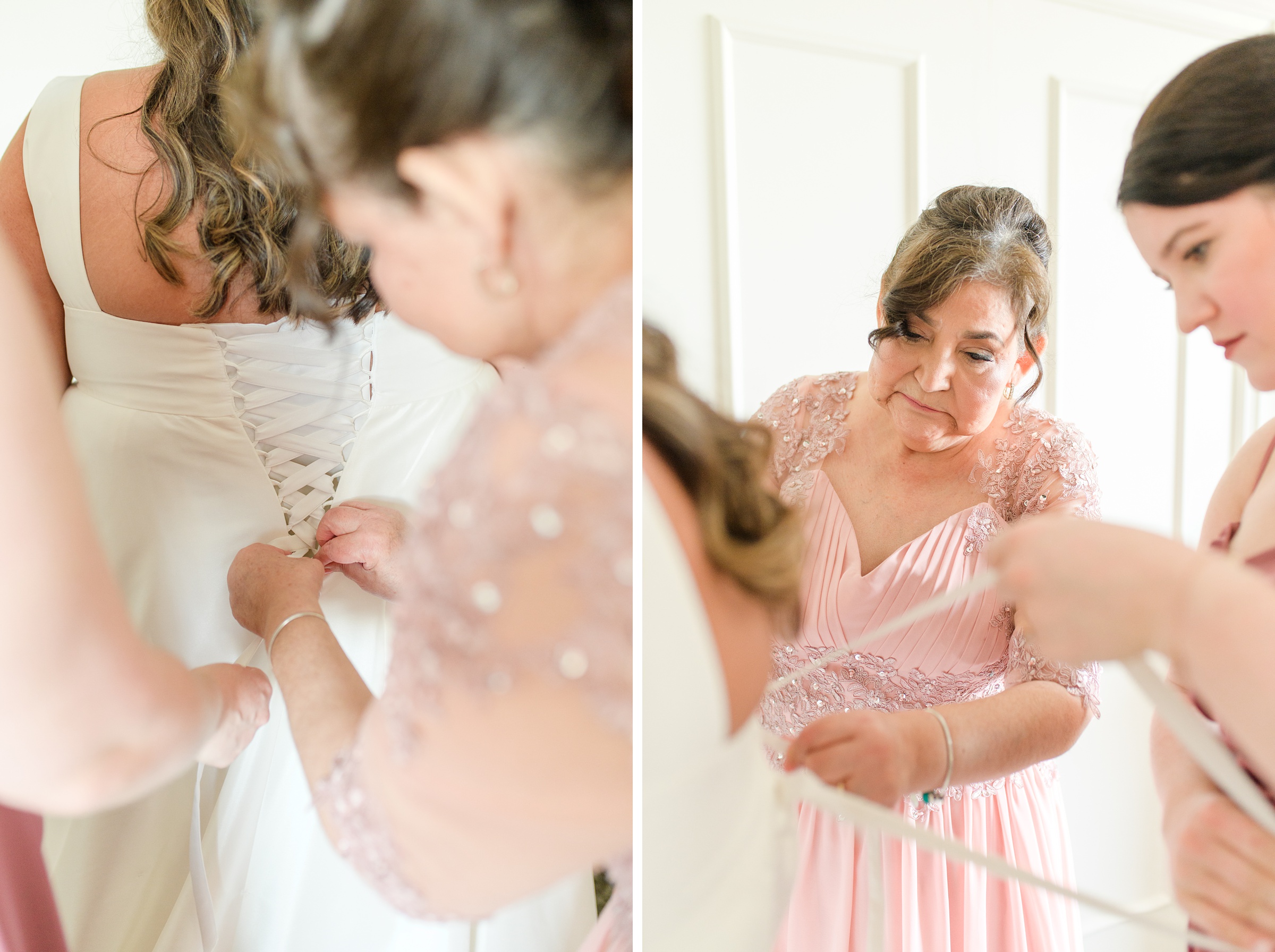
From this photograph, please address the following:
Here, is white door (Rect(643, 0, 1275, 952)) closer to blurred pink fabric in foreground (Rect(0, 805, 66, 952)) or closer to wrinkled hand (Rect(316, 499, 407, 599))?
wrinkled hand (Rect(316, 499, 407, 599))

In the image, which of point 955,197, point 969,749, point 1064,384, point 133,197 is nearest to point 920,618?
point 969,749

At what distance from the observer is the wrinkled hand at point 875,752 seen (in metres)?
0.73

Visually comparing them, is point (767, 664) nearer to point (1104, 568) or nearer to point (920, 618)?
point (920, 618)

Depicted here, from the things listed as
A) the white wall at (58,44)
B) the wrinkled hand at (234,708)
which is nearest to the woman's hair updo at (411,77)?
the white wall at (58,44)

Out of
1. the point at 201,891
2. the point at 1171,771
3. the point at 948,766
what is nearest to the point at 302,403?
the point at 201,891

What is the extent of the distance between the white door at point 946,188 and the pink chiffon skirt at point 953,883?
25 mm

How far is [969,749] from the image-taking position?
0.72 meters

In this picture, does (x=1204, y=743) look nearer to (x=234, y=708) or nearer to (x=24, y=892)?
(x=234, y=708)

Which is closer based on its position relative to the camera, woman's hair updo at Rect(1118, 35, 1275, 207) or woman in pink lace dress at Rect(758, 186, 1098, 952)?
woman's hair updo at Rect(1118, 35, 1275, 207)

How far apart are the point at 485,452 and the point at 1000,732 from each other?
483 millimetres

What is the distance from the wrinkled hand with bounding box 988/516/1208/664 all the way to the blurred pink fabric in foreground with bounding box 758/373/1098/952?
33 millimetres

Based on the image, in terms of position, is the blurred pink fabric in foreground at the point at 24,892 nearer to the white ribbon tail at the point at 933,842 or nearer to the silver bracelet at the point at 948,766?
the white ribbon tail at the point at 933,842

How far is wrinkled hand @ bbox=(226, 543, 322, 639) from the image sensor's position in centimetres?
70

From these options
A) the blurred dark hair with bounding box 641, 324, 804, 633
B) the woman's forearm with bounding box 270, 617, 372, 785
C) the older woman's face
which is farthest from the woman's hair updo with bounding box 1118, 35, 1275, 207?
the woman's forearm with bounding box 270, 617, 372, 785
